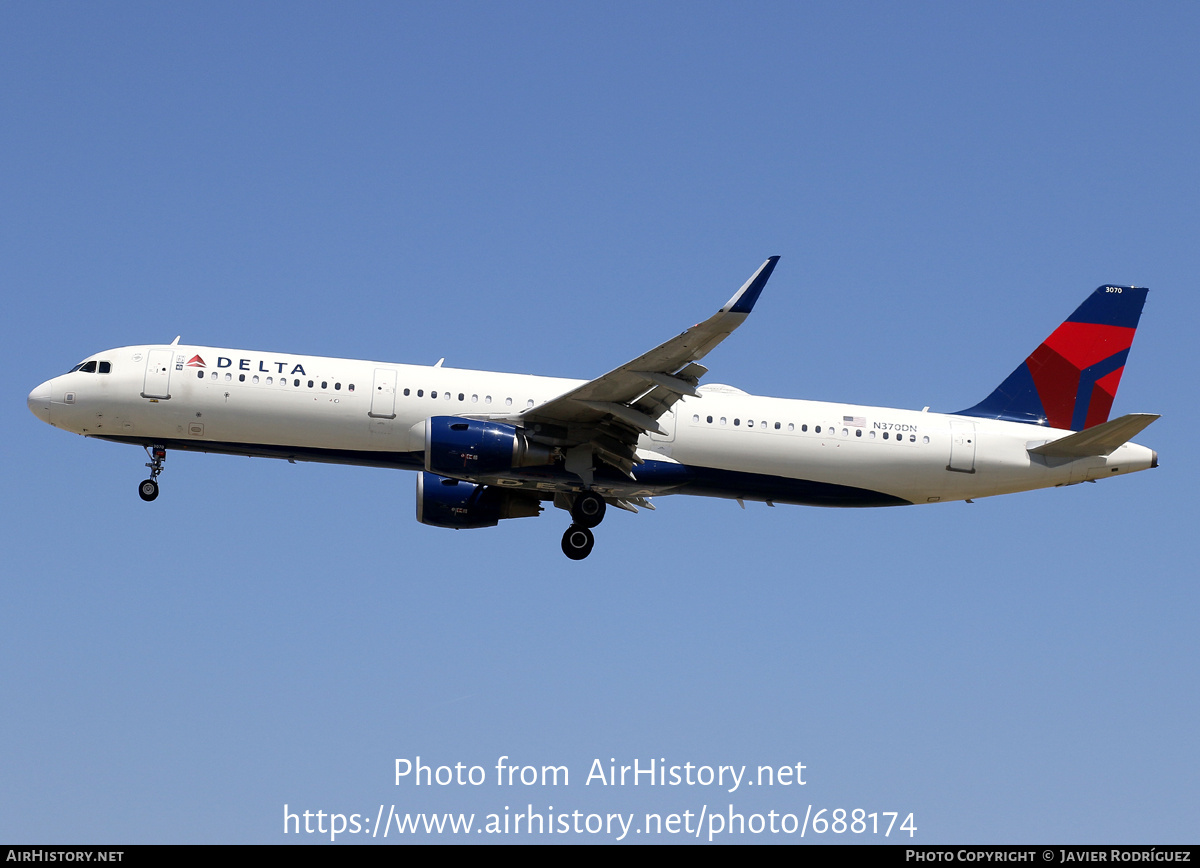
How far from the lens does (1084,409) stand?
3769 centimetres

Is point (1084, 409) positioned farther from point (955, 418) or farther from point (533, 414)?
point (533, 414)

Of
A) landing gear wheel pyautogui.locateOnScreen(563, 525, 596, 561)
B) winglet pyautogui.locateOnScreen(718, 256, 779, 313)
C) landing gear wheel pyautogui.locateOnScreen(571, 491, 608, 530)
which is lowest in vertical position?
landing gear wheel pyautogui.locateOnScreen(563, 525, 596, 561)

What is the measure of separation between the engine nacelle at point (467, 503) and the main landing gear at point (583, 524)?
2.38m

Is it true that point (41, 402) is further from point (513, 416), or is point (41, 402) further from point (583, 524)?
point (583, 524)

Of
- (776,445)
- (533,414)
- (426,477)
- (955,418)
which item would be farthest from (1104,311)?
(426,477)

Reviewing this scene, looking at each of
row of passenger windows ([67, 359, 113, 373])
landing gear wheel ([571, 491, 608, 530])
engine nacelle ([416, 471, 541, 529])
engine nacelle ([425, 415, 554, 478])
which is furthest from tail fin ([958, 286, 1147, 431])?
row of passenger windows ([67, 359, 113, 373])

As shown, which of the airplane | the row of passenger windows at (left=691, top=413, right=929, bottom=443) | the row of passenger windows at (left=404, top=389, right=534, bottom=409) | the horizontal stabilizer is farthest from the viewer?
the row of passenger windows at (left=691, top=413, right=929, bottom=443)

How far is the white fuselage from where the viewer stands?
33.4 meters

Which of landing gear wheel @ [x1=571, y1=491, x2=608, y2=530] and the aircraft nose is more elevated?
the aircraft nose

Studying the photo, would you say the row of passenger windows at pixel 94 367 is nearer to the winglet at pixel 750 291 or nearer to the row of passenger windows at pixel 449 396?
the row of passenger windows at pixel 449 396

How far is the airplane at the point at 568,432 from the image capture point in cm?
3278

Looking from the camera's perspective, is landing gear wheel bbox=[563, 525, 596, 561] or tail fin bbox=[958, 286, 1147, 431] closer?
landing gear wheel bbox=[563, 525, 596, 561]

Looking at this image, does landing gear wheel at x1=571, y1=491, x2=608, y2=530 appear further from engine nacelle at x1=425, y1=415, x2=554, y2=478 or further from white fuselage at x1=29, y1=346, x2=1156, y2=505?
engine nacelle at x1=425, y1=415, x2=554, y2=478
